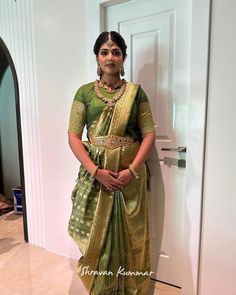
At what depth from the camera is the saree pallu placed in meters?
1.28

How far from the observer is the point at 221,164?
1352 mm

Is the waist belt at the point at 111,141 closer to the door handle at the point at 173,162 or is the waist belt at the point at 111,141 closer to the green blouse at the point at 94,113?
the green blouse at the point at 94,113

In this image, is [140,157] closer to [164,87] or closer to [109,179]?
[109,179]


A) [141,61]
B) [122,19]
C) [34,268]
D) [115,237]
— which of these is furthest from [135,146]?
[34,268]

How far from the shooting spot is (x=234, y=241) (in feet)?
4.47

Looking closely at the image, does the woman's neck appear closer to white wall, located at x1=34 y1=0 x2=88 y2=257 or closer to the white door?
the white door

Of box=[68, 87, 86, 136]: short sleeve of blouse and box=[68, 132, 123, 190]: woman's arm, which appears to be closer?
box=[68, 132, 123, 190]: woman's arm

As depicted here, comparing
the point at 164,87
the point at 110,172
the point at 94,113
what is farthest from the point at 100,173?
the point at 164,87

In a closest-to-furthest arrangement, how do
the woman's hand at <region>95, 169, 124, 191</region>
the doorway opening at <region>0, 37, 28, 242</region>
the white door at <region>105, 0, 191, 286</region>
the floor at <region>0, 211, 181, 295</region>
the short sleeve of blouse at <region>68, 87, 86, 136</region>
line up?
the woman's hand at <region>95, 169, 124, 191</region>, the short sleeve of blouse at <region>68, 87, 86, 136</region>, the white door at <region>105, 0, 191, 286</region>, the floor at <region>0, 211, 181, 295</region>, the doorway opening at <region>0, 37, 28, 242</region>

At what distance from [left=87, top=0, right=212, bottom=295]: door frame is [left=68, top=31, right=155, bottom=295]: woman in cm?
27

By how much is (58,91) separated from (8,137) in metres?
1.69

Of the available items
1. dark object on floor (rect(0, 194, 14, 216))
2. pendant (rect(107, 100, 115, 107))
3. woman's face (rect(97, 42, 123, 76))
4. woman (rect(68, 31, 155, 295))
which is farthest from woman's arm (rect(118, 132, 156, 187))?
dark object on floor (rect(0, 194, 14, 216))

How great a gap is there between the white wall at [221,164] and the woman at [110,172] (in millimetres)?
364

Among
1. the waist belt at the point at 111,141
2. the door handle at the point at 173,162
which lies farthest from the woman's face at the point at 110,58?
the door handle at the point at 173,162
